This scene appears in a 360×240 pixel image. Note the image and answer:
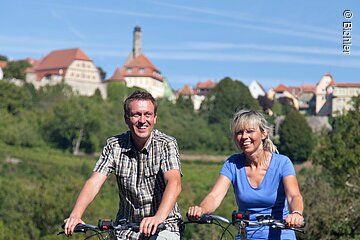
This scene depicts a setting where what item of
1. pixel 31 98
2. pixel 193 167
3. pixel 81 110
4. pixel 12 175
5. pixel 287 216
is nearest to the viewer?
pixel 287 216

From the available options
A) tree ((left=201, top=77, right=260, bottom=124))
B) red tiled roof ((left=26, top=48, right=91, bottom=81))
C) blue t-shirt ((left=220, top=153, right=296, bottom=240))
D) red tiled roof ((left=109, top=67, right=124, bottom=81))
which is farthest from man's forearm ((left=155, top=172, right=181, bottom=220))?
red tiled roof ((left=109, top=67, right=124, bottom=81))

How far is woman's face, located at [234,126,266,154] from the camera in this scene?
16.8 feet

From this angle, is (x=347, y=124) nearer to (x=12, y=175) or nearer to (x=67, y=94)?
(x=12, y=175)

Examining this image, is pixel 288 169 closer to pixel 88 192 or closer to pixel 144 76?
pixel 88 192

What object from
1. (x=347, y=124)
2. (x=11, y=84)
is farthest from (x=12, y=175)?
(x=347, y=124)

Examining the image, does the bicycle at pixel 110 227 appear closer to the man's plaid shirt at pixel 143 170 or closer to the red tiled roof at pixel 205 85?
the man's plaid shirt at pixel 143 170

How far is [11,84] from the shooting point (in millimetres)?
92875

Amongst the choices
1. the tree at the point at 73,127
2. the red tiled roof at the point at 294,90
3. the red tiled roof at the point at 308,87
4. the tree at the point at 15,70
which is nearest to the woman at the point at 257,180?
the tree at the point at 73,127

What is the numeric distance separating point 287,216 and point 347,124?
28.8 metres

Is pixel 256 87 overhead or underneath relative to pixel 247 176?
overhead

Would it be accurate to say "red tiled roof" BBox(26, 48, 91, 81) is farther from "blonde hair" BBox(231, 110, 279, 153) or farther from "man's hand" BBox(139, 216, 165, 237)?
"man's hand" BBox(139, 216, 165, 237)

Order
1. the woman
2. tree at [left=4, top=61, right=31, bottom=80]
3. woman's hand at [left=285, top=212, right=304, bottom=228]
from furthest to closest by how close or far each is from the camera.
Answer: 1. tree at [left=4, top=61, right=31, bottom=80]
2. the woman
3. woman's hand at [left=285, top=212, right=304, bottom=228]

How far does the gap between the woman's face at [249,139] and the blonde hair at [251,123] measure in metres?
0.02

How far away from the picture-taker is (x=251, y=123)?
513 centimetres
